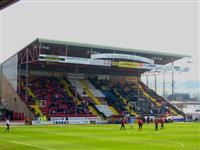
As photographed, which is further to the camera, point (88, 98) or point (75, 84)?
point (75, 84)

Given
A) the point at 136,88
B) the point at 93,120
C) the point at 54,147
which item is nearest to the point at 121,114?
the point at 93,120

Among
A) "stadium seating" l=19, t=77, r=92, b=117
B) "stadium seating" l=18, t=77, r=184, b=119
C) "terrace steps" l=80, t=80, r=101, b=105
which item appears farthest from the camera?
"terrace steps" l=80, t=80, r=101, b=105

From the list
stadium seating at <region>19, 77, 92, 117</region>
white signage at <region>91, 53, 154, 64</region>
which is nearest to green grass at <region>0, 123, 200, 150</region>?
stadium seating at <region>19, 77, 92, 117</region>

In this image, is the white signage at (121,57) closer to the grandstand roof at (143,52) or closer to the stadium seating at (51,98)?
the grandstand roof at (143,52)

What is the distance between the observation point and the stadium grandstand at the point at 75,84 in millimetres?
66438

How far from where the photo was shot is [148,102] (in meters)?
82.1

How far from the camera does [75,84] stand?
255 feet

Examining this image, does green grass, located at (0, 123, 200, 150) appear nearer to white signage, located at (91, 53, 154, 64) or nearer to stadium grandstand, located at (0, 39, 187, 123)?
stadium grandstand, located at (0, 39, 187, 123)

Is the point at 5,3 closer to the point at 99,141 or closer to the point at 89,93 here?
the point at 99,141

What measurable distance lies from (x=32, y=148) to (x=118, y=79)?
61486 mm

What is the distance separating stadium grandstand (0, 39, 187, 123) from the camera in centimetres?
6644

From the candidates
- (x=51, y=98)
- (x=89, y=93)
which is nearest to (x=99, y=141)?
(x=51, y=98)

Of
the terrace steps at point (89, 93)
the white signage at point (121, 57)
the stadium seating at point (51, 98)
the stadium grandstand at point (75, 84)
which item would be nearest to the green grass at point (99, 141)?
the stadium grandstand at point (75, 84)

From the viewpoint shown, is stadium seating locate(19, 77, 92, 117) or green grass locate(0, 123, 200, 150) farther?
stadium seating locate(19, 77, 92, 117)
